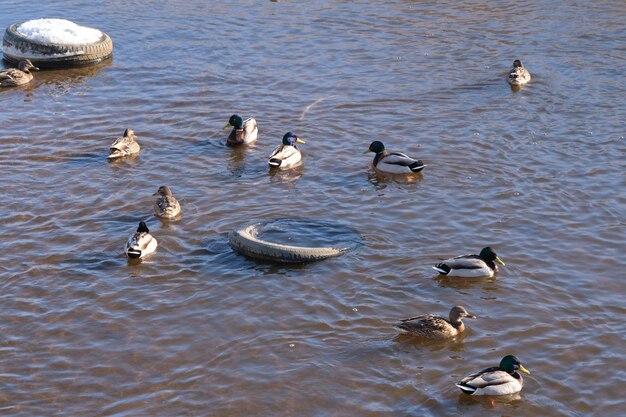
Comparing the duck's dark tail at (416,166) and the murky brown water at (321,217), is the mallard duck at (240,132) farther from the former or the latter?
the duck's dark tail at (416,166)

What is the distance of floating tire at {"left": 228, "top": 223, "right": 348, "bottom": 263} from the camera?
14445 mm

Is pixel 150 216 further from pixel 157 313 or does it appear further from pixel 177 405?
pixel 177 405

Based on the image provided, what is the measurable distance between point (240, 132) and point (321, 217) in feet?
13.1

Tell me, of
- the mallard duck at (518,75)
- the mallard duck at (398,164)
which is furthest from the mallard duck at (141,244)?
the mallard duck at (518,75)

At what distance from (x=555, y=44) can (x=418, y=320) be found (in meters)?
15.0

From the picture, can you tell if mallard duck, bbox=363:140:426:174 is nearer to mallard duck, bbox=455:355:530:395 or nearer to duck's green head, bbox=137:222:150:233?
duck's green head, bbox=137:222:150:233

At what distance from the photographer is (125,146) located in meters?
18.6

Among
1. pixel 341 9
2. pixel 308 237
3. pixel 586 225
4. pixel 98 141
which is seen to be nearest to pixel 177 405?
pixel 308 237

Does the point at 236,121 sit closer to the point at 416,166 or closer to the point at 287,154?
the point at 287,154

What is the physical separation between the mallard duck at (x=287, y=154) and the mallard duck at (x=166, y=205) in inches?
98.6

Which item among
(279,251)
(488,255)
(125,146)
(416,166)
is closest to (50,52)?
(125,146)

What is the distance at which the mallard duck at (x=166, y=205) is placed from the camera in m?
15.9

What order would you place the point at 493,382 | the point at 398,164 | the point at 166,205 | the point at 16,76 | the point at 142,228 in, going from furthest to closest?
the point at 16,76, the point at 398,164, the point at 166,205, the point at 142,228, the point at 493,382

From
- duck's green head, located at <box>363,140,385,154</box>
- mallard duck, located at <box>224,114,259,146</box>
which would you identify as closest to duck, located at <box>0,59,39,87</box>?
mallard duck, located at <box>224,114,259,146</box>
